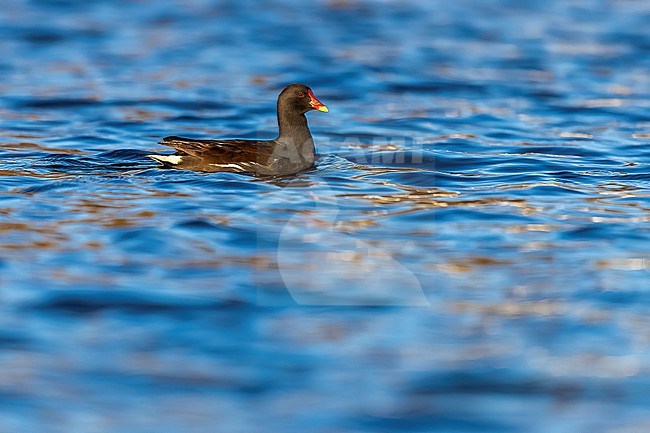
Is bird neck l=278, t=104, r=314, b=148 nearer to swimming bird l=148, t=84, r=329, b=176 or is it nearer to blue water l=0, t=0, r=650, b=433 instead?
swimming bird l=148, t=84, r=329, b=176

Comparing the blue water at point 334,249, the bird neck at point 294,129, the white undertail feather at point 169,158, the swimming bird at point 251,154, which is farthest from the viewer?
the bird neck at point 294,129

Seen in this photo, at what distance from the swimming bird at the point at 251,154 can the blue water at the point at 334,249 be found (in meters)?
0.16

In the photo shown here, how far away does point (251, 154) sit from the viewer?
10227mm

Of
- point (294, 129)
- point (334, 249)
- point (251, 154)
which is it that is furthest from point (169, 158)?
point (334, 249)

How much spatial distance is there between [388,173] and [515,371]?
15.3 feet

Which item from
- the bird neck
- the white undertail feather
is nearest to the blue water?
Result: the white undertail feather

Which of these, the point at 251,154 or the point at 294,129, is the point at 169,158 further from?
the point at 294,129

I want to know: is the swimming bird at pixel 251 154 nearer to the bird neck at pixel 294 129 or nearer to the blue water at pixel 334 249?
the bird neck at pixel 294 129

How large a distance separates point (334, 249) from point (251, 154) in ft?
8.43

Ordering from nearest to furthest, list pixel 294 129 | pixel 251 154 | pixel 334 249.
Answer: pixel 334 249 < pixel 251 154 < pixel 294 129

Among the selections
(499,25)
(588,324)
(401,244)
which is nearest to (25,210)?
(401,244)

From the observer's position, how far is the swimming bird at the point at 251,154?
1012 cm

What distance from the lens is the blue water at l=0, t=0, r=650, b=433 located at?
219 inches

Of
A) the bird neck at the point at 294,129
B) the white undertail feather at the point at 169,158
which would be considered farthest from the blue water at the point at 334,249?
the bird neck at the point at 294,129
